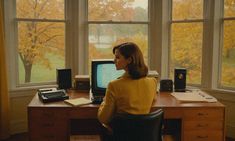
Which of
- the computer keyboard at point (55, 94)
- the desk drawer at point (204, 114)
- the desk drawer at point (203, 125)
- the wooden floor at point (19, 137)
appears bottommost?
the wooden floor at point (19, 137)

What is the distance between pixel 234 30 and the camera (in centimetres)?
354

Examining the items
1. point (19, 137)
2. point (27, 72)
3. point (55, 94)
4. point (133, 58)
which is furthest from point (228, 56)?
point (19, 137)

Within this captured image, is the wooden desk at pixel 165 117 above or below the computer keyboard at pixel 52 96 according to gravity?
below

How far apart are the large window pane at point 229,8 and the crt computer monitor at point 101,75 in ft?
5.60

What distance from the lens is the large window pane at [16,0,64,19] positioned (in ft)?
11.9

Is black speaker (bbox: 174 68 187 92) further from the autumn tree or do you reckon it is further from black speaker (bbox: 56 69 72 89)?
black speaker (bbox: 56 69 72 89)

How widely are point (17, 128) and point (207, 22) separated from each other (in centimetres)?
285

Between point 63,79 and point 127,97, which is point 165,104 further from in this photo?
point 63,79

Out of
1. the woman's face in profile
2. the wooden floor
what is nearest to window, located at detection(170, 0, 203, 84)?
the wooden floor

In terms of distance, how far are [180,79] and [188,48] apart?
776 mm

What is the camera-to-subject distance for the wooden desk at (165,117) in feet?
8.39

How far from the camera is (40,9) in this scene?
371 cm

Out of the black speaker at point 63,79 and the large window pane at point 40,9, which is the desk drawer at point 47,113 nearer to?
the black speaker at point 63,79

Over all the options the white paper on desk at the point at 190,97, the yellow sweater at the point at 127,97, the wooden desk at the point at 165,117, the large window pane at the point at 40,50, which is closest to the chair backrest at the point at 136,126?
the yellow sweater at the point at 127,97
